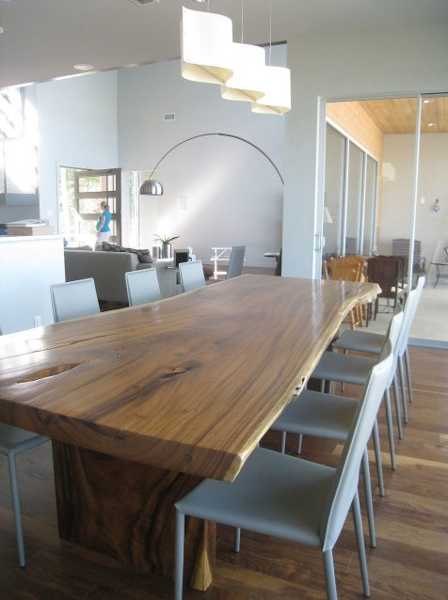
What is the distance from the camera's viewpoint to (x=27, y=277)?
4.64 metres

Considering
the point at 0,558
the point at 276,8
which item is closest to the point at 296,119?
the point at 276,8

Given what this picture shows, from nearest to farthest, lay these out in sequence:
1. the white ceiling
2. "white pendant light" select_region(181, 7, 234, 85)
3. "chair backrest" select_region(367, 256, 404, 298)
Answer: "white pendant light" select_region(181, 7, 234, 85) < the white ceiling < "chair backrest" select_region(367, 256, 404, 298)

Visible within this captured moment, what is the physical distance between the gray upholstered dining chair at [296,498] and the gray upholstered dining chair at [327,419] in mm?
278

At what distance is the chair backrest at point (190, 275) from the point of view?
3867mm

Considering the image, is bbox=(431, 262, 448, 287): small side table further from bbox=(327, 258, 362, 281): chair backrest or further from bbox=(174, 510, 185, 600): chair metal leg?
bbox=(174, 510, 185, 600): chair metal leg

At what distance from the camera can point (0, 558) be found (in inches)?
75.3

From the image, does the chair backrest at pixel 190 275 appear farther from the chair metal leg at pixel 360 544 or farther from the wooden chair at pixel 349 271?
the chair metal leg at pixel 360 544

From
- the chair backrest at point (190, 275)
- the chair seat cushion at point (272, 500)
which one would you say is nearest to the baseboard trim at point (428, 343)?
the chair backrest at point (190, 275)

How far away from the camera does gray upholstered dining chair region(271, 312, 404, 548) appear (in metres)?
1.93

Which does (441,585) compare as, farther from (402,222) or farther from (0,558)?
(402,222)

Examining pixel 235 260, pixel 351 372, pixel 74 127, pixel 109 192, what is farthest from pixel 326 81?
pixel 109 192

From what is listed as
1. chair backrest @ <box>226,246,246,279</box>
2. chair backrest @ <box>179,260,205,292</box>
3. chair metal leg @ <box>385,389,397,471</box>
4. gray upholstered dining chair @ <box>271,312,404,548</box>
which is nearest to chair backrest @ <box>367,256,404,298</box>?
chair backrest @ <box>179,260,205,292</box>

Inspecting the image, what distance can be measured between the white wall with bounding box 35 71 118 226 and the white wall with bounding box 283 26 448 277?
6590 millimetres

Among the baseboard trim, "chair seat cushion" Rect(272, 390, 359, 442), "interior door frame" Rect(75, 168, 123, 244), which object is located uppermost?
"interior door frame" Rect(75, 168, 123, 244)
